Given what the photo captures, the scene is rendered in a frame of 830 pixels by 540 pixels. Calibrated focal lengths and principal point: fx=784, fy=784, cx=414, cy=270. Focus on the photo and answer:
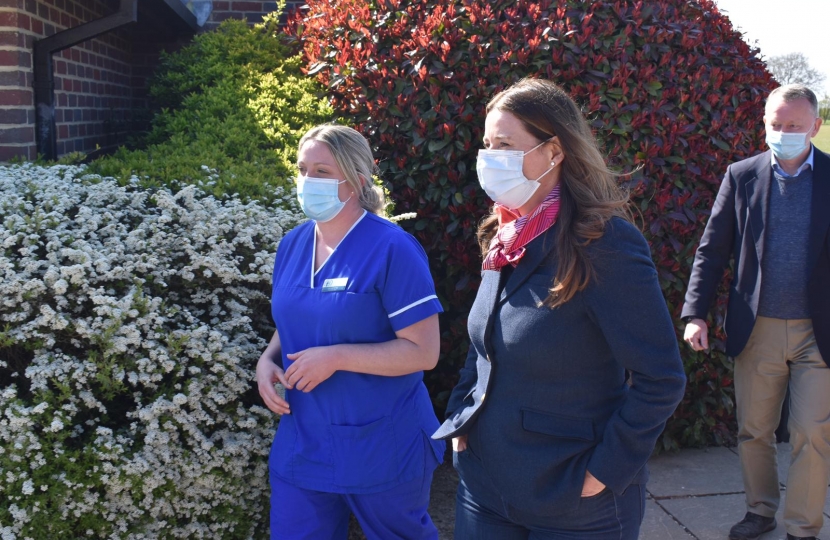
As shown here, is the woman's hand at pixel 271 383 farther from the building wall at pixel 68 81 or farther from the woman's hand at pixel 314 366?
the building wall at pixel 68 81

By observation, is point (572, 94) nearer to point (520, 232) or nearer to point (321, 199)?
point (321, 199)

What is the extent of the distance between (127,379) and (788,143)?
10.1 ft

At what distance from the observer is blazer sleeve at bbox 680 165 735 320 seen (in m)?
3.87

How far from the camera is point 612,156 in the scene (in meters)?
4.19

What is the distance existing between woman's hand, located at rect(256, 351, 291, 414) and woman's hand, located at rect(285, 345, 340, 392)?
80 millimetres

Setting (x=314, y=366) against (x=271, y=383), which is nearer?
(x=314, y=366)

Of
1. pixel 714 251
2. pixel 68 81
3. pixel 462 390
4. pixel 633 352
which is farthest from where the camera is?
pixel 68 81

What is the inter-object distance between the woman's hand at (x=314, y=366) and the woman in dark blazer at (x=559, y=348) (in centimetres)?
46

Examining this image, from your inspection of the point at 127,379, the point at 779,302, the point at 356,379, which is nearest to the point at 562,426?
the point at 356,379

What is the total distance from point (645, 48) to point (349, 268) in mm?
2629

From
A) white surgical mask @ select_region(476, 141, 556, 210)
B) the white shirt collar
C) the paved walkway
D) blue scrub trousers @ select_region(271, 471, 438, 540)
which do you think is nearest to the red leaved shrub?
the paved walkway

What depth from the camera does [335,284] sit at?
254 centimetres

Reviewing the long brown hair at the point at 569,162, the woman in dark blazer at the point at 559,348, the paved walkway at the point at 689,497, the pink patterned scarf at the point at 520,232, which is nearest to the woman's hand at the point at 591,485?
the woman in dark blazer at the point at 559,348

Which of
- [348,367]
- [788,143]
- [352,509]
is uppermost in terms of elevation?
[788,143]
